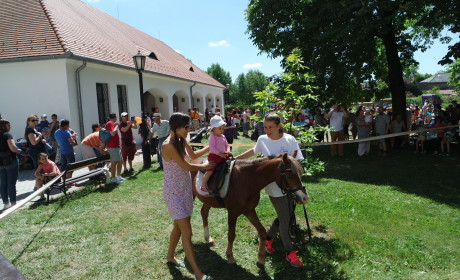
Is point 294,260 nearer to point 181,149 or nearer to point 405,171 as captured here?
point 181,149

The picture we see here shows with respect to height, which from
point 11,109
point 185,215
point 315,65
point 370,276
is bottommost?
point 370,276

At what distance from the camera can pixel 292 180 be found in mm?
3574

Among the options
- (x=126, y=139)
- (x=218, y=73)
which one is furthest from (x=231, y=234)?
(x=218, y=73)

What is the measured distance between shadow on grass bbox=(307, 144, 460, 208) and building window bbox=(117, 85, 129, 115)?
32.5 feet

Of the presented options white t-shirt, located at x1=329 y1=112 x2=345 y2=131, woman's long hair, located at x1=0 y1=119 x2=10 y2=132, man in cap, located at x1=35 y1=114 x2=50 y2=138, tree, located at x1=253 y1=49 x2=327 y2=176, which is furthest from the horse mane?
man in cap, located at x1=35 y1=114 x2=50 y2=138

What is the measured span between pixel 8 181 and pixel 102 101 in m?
8.31

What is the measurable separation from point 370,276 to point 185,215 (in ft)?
7.68

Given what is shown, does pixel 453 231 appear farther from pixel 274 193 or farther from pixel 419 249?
pixel 274 193

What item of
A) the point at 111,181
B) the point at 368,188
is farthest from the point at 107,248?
the point at 368,188

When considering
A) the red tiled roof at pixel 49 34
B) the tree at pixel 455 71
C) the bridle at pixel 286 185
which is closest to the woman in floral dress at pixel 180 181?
the bridle at pixel 286 185

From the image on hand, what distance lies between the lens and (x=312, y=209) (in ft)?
20.6

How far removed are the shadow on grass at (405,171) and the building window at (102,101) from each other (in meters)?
9.62

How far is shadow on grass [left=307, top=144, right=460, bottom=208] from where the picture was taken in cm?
759

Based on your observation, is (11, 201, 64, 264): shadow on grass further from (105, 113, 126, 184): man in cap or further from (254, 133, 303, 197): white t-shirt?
(254, 133, 303, 197): white t-shirt
